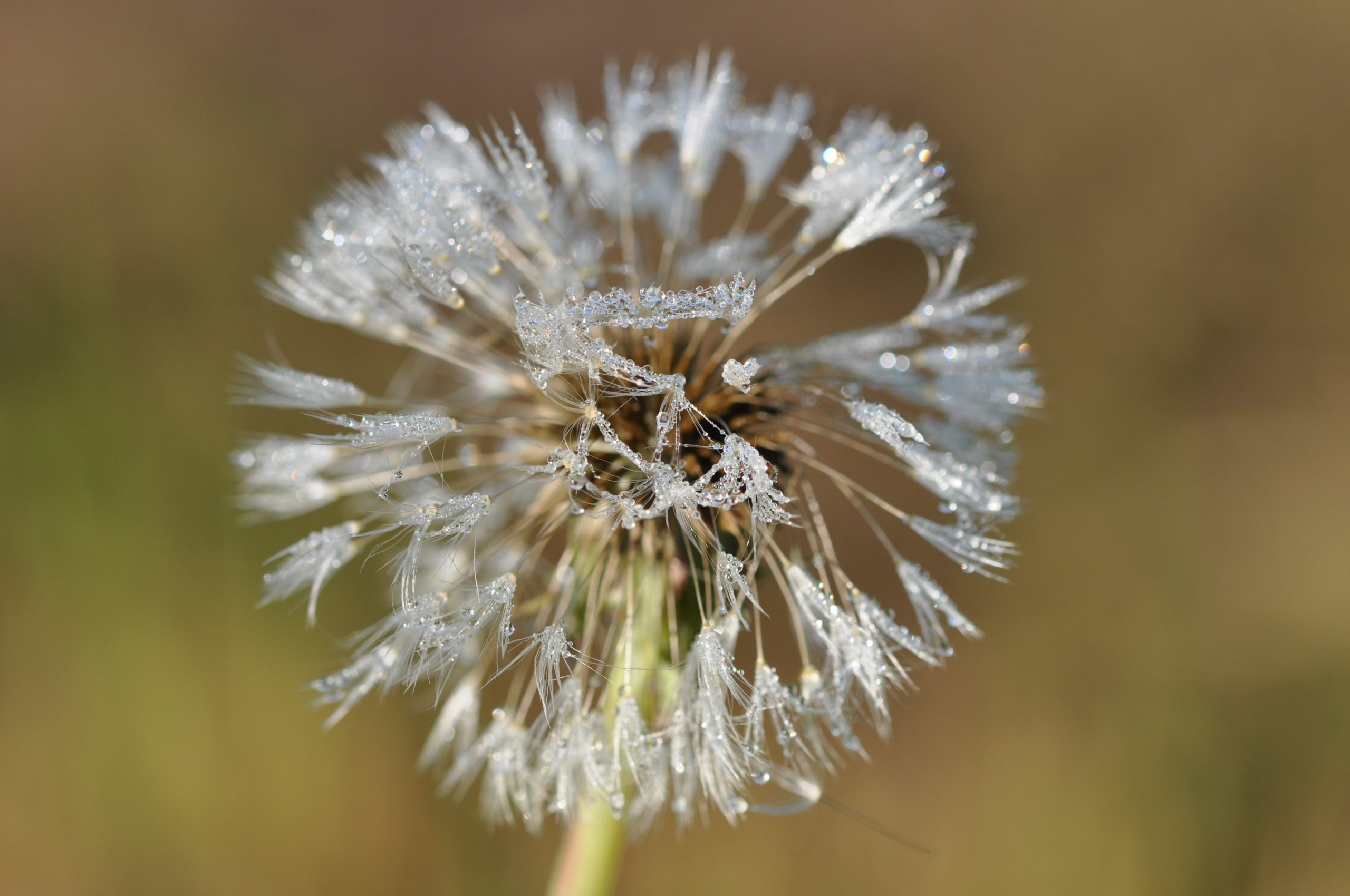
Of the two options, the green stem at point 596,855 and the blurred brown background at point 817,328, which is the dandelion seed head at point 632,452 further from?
the blurred brown background at point 817,328

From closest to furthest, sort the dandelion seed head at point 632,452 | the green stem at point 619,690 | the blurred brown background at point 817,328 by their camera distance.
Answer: the dandelion seed head at point 632,452 < the green stem at point 619,690 < the blurred brown background at point 817,328

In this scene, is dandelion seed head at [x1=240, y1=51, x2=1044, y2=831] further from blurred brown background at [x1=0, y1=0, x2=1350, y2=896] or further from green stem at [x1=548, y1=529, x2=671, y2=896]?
blurred brown background at [x1=0, y1=0, x2=1350, y2=896]

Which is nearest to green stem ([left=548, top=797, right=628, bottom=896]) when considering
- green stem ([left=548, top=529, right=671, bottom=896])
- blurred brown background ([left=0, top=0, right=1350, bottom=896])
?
green stem ([left=548, top=529, right=671, bottom=896])

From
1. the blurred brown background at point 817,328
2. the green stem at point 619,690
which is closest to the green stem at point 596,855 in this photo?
the green stem at point 619,690

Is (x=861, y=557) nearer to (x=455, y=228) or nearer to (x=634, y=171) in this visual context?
(x=634, y=171)

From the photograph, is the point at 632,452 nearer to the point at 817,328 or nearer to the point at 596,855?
the point at 596,855

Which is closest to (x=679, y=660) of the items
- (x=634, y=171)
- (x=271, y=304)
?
(x=634, y=171)
